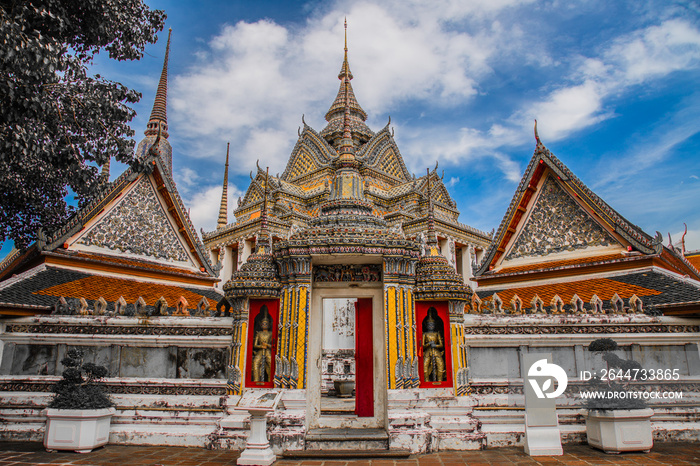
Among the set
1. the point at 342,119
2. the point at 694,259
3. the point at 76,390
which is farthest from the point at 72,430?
the point at 342,119

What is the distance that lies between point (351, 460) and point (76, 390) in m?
4.67

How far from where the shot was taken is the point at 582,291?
10.3 m

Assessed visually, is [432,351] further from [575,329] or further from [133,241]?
[133,241]

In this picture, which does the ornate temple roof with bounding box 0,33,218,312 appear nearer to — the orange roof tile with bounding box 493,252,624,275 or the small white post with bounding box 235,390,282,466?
the small white post with bounding box 235,390,282,466

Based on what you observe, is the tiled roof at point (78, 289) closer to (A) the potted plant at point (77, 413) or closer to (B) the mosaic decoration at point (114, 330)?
(B) the mosaic decoration at point (114, 330)

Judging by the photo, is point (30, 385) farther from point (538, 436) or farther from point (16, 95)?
point (538, 436)

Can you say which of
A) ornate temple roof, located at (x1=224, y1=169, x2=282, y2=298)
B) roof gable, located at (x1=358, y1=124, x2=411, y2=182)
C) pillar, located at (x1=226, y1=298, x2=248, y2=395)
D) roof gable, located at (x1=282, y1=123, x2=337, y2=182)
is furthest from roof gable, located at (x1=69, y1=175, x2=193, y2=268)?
roof gable, located at (x1=358, y1=124, x2=411, y2=182)

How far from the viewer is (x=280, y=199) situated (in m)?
25.8

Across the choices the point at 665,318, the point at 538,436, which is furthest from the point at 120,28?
the point at 665,318

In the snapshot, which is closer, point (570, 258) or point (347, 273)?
point (347, 273)

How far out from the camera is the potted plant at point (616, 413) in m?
6.89

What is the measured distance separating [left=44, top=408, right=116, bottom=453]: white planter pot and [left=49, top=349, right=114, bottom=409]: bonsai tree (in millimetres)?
118

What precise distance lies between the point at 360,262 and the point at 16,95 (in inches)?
217

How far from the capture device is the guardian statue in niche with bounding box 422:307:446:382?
781cm
